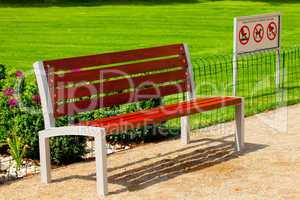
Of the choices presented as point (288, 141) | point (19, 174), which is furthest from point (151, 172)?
point (288, 141)

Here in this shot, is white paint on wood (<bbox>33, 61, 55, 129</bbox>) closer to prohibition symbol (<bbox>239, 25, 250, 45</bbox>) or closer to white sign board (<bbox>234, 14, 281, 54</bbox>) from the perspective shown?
white sign board (<bbox>234, 14, 281, 54</bbox>)

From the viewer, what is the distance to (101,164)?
246 inches

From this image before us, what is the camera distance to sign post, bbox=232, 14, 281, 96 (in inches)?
390

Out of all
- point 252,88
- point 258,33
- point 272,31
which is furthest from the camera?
point 252,88

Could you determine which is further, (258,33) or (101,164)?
(258,33)

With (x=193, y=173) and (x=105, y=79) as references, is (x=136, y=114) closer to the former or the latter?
(x=105, y=79)

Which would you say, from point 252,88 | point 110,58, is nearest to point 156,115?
point 110,58

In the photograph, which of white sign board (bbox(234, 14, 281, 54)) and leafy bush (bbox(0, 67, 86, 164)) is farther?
white sign board (bbox(234, 14, 281, 54))

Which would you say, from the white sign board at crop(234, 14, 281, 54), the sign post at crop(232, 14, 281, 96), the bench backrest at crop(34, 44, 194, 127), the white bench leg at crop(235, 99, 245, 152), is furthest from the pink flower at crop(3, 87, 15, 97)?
the white sign board at crop(234, 14, 281, 54)

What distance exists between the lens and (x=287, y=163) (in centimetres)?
721

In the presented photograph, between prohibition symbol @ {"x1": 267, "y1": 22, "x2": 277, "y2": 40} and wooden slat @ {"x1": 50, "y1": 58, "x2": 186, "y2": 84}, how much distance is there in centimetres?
314

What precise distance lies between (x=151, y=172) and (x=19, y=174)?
4.38 ft

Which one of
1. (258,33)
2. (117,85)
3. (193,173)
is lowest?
(193,173)

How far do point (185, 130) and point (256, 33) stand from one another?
2.92 meters
